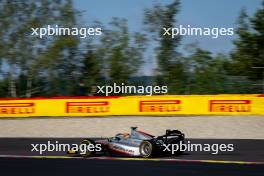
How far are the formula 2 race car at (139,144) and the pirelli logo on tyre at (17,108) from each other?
7.04 meters

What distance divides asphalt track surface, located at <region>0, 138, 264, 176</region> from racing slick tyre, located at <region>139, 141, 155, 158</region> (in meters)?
0.21

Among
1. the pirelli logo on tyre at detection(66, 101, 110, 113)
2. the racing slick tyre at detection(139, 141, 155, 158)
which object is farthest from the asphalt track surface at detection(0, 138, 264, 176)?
the pirelli logo on tyre at detection(66, 101, 110, 113)

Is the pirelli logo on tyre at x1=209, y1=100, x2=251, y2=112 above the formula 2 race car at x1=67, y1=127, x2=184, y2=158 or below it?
above

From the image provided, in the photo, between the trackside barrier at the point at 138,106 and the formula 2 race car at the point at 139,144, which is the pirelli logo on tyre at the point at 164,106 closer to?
the trackside barrier at the point at 138,106

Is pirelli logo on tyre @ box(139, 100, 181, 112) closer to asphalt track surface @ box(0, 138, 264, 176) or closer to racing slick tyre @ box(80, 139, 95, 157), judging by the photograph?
asphalt track surface @ box(0, 138, 264, 176)

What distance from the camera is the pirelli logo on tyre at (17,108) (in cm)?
2130

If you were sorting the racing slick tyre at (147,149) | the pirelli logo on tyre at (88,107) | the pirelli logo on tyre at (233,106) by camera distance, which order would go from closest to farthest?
the racing slick tyre at (147,149) < the pirelli logo on tyre at (233,106) < the pirelli logo on tyre at (88,107)

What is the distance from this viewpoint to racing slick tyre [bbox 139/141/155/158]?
1404 cm

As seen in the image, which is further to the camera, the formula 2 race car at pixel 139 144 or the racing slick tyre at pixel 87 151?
the racing slick tyre at pixel 87 151

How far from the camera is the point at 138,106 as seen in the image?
67.2 feet

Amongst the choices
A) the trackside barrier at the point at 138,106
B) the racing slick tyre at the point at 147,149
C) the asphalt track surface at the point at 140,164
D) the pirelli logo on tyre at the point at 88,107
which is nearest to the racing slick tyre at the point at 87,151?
the asphalt track surface at the point at 140,164

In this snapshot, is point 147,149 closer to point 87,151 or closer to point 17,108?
point 87,151

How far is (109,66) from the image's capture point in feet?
98.3

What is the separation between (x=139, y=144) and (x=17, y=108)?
8.49 meters
